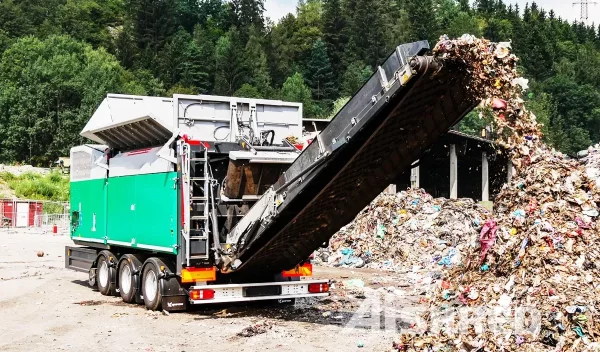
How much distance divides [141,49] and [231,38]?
13.9 m

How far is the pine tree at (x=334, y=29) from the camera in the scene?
118 m

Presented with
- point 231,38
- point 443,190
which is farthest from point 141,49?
point 443,190

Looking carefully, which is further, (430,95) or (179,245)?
(179,245)

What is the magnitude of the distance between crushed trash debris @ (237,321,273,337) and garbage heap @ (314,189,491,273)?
25.5 feet

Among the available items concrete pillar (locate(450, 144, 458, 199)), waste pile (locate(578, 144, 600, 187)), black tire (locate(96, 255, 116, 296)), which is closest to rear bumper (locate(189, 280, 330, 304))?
black tire (locate(96, 255, 116, 296))

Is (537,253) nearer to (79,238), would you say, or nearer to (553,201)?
(553,201)

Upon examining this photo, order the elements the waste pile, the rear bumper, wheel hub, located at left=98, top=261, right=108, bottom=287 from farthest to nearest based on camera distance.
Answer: wheel hub, located at left=98, top=261, right=108, bottom=287
the waste pile
the rear bumper

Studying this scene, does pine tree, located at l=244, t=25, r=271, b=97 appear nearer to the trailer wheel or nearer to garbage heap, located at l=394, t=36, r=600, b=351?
the trailer wheel

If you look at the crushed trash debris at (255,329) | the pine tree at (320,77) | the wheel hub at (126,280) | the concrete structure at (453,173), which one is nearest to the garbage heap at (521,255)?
the crushed trash debris at (255,329)

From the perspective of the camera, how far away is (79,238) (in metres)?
14.7

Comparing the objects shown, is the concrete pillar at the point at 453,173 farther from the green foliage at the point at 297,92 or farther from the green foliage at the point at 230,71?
the green foliage at the point at 230,71

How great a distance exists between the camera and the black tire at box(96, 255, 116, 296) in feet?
43.2

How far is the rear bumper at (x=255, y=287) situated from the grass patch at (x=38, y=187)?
144ft

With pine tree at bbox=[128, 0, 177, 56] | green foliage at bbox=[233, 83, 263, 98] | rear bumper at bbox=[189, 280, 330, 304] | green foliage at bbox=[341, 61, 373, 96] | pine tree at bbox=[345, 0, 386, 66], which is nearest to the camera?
rear bumper at bbox=[189, 280, 330, 304]
